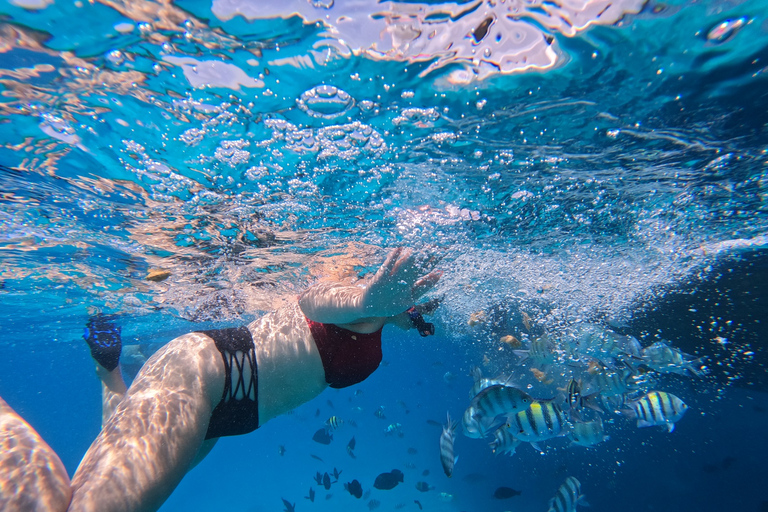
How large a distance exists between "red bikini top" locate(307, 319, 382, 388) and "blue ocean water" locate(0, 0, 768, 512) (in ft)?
10.6

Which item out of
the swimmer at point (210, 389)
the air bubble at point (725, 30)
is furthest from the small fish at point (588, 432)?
the air bubble at point (725, 30)

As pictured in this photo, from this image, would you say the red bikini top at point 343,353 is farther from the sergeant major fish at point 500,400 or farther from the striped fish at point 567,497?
the striped fish at point 567,497

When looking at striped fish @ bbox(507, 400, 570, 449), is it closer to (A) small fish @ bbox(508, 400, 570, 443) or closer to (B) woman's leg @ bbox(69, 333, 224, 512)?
(A) small fish @ bbox(508, 400, 570, 443)

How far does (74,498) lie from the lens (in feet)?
6.77

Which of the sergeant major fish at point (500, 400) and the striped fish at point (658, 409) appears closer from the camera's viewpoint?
the sergeant major fish at point (500, 400)

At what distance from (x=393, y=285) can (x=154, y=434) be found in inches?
87.8

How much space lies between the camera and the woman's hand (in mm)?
2988

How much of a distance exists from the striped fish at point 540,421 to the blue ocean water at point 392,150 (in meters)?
4.15

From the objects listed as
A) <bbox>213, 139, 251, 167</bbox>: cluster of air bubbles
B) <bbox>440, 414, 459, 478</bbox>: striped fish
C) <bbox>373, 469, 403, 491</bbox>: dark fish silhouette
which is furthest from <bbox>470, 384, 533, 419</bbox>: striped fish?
<bbox>373, 469, 403, 491</bbox>: dark fish silhouette

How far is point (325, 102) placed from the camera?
186 inches

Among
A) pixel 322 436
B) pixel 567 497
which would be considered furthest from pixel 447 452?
pixel 322 436

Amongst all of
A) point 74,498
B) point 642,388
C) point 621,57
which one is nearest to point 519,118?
point 621,57

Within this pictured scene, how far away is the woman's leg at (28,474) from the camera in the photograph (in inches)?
72.2

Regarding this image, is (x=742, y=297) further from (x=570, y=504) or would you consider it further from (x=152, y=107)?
(x=152, y=107)
